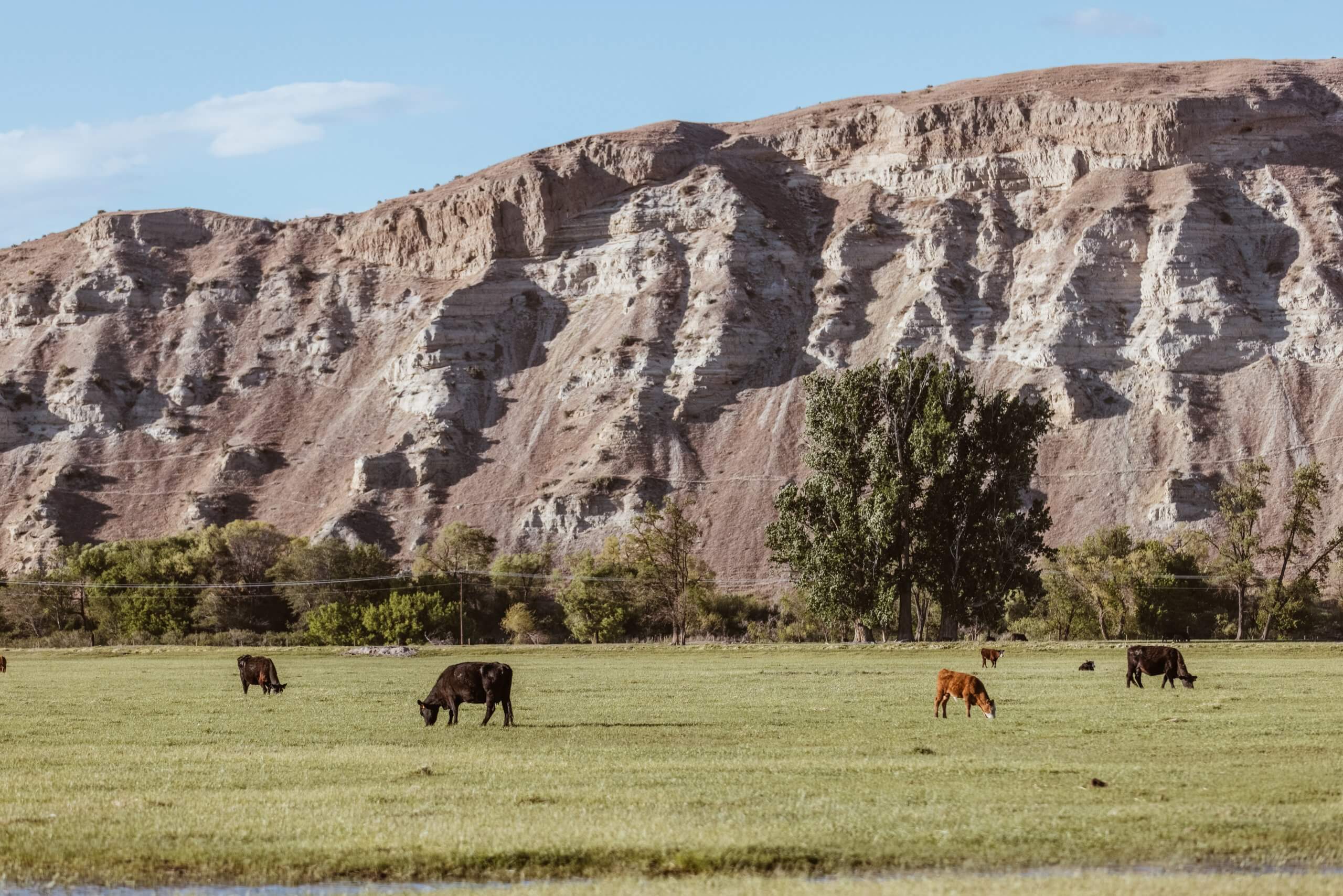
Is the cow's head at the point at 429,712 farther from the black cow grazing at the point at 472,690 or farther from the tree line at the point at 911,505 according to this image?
the tree line at the point at 911,505

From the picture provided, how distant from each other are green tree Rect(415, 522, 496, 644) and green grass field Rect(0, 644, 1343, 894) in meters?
72.2

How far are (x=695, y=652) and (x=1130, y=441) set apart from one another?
54.1 metres

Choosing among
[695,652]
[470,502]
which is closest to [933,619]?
[695,652]

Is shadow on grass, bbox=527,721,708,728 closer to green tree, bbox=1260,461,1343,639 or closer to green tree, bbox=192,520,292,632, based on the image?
green tree, bbox=1260,461,1343,639

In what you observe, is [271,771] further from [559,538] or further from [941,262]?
[941,262]

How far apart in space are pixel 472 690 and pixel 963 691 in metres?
7.98

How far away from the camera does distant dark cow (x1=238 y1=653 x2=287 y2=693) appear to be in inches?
1355

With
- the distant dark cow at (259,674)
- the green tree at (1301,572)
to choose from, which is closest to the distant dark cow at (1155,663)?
the distant dark cow at (259,674)

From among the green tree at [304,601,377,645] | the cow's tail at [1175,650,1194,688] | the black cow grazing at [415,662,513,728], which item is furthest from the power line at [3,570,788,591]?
the black cow grazing at [415,662,513,728]

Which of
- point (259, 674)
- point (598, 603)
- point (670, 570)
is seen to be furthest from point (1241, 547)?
point (259, 674)

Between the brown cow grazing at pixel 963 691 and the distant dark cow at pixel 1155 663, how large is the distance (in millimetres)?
8858

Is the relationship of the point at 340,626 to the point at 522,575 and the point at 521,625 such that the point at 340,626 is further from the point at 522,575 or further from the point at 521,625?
the point at 522,575

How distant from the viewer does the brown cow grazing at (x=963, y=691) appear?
80.6 ft

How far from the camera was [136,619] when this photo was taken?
97.2 m
